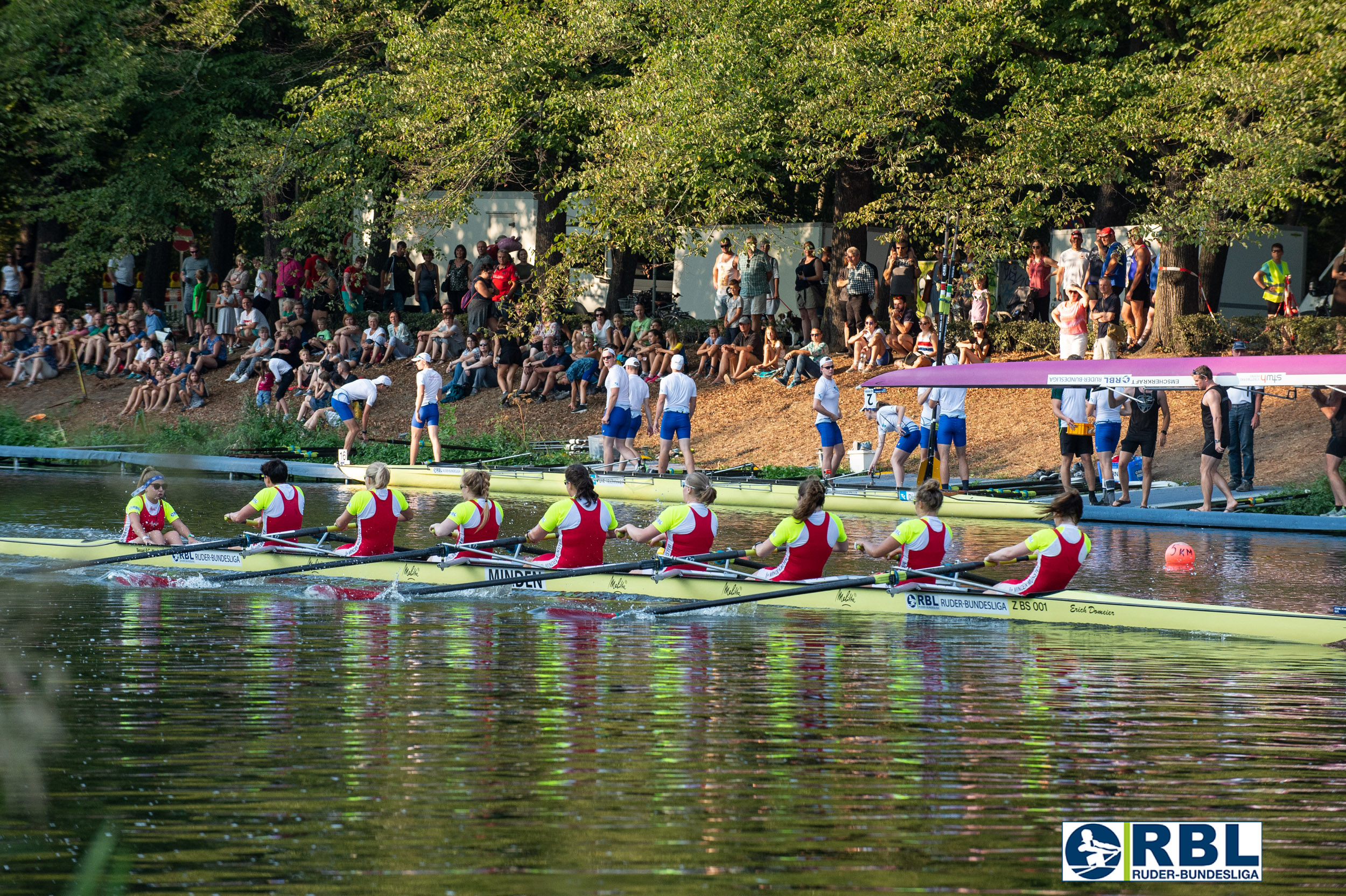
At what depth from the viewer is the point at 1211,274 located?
77.9ft

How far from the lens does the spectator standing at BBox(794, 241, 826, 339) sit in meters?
26.1

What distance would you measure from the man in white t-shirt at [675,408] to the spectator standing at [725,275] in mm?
5866

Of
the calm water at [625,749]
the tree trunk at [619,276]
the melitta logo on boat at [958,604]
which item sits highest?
the tree trunk at [619,276]

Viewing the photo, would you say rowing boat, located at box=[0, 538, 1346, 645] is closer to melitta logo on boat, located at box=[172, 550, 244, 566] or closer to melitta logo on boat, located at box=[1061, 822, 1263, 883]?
melitta logo on boat, located at box=[172, 550, 244, 566]

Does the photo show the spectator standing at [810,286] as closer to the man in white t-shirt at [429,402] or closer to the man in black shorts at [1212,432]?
the man in white t-shirt at [429,402]

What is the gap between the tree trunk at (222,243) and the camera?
34562 millimetres

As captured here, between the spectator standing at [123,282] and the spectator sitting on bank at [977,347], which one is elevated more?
the spectator standing at [123,282]

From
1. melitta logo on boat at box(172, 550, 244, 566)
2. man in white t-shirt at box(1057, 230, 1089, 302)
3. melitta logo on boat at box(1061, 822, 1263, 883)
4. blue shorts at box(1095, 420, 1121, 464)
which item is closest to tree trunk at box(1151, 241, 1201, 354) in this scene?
man in white t-shirt at box(1057, 230, 1089, 302)

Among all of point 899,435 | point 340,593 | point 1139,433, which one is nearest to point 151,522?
point 340,593

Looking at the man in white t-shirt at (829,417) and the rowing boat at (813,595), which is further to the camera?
the man in white t-shirt at (829,417)

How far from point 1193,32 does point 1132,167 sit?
3.86 metres

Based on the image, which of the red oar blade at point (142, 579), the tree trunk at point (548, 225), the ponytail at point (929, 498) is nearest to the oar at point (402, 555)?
the red oar blade at point (142, 579)

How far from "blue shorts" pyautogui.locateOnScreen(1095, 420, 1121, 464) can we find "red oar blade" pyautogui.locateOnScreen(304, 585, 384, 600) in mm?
10135

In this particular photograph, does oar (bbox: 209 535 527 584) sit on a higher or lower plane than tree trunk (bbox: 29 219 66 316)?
lower
